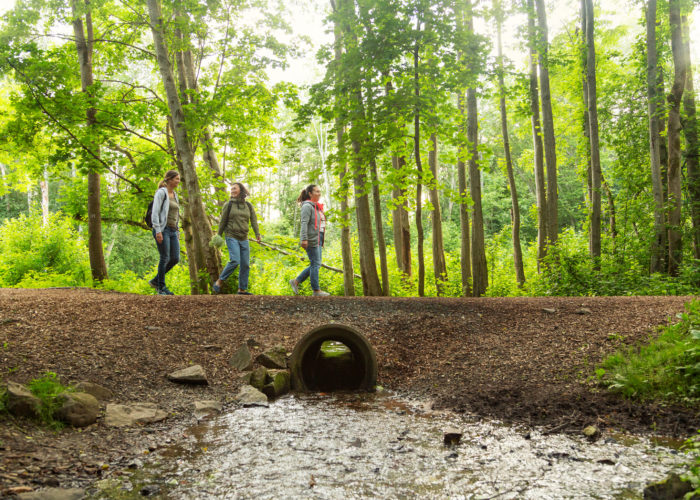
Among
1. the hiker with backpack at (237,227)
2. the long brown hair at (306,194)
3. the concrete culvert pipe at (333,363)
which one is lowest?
the concrete culvert pipe at (333,363)

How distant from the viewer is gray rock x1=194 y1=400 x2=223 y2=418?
4695 mm

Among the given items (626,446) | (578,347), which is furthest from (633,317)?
(626,446)

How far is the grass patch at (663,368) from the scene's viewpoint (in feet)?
13.4

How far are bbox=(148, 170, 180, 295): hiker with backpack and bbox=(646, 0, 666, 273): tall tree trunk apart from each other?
1106 centimetres

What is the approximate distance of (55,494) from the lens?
2703 mm

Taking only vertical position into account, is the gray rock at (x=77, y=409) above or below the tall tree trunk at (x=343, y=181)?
below

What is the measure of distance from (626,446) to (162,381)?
457 centimetres

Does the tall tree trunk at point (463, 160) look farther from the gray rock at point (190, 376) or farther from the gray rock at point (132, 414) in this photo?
the gray rock at point (132, 414)

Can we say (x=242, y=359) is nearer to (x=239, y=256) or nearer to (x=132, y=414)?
(x=132, y=414)

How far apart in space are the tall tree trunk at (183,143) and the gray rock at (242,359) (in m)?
4.30

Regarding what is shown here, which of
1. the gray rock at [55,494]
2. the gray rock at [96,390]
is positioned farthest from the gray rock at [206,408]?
the gray rock at [55,494]

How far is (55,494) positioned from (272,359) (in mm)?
3541

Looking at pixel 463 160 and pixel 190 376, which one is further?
pixel 463 160

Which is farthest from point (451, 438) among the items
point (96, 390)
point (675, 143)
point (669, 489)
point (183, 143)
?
point (675, 143)
